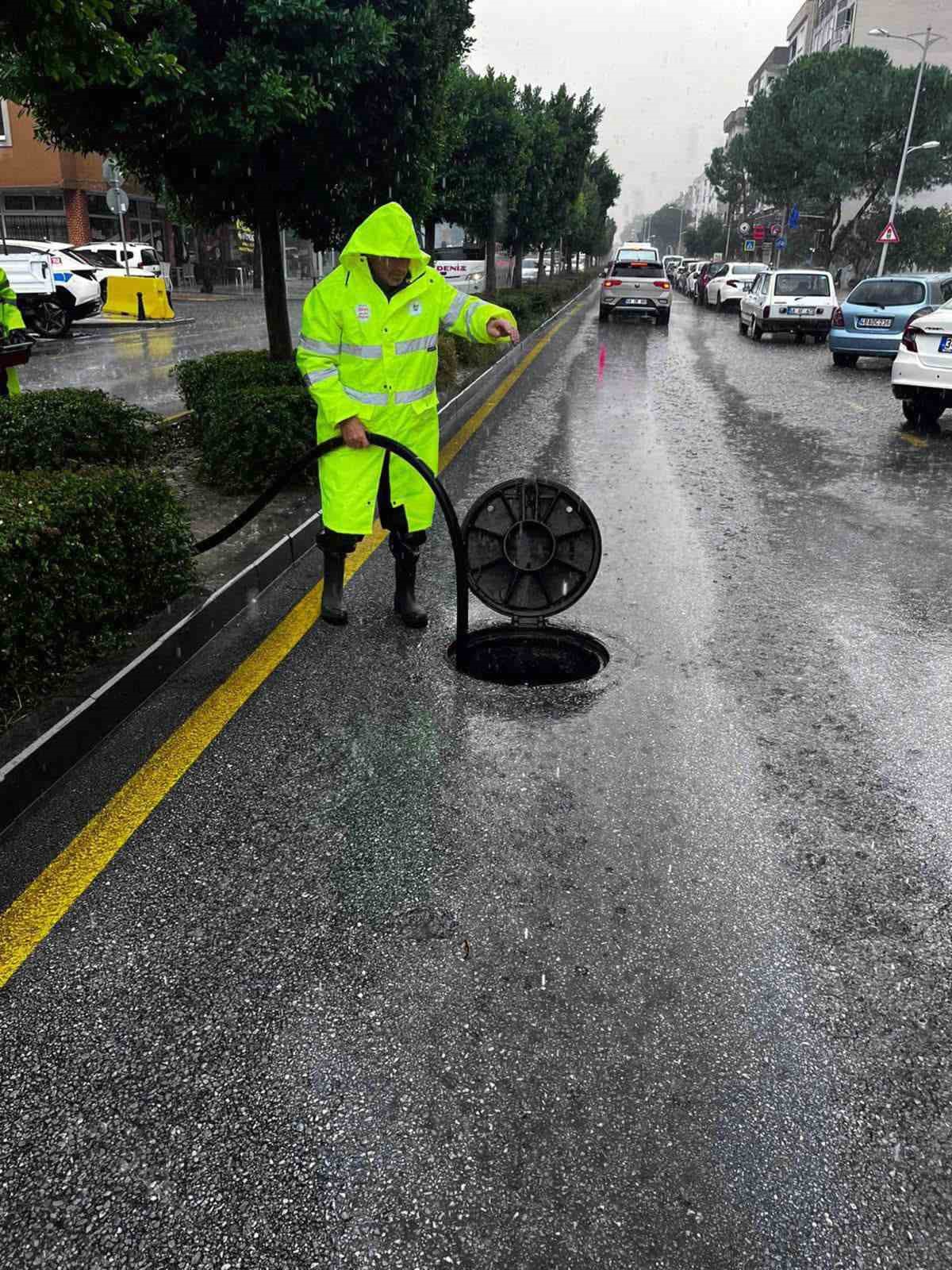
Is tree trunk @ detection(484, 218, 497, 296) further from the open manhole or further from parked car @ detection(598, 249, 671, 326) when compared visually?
the open manhole

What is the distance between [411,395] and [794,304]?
2034cm

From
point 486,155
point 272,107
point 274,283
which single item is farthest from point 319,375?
point 486,155

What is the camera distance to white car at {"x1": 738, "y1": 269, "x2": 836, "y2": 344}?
22.6 meters

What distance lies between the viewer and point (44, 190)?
39250 mm

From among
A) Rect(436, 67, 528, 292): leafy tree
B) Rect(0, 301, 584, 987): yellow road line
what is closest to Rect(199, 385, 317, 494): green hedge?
Rect(0, 301, 584, 987): yellow road line

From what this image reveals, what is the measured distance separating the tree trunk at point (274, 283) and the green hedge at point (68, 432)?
2714mm

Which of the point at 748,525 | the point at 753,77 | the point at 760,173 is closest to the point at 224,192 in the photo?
the point at 748,525

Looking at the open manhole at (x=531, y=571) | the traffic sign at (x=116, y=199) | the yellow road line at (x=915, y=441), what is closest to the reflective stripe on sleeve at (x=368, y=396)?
the open manhole at (x=531, y=571)

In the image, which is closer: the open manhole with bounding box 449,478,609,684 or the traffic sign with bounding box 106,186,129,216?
the open manhole with bounding box 449,478,609,684

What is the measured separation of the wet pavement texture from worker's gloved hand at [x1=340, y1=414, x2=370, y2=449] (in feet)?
23.7

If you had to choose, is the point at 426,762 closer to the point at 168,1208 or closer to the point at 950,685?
the point at 168,1208

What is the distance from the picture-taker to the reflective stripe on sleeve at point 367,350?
4.55m

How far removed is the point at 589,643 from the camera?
4941mm

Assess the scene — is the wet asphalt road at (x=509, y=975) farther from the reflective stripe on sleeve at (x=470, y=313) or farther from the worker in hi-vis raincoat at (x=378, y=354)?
the reflective stripe on sleeve at (x=470, y=313)
